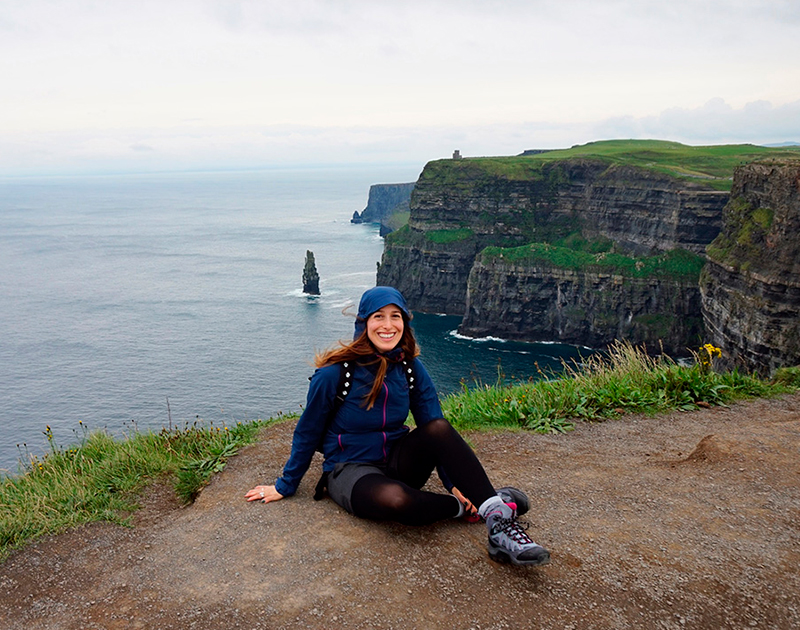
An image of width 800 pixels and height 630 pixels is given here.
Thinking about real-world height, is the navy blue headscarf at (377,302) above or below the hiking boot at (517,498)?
above

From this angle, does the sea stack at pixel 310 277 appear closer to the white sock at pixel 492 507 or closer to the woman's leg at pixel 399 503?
the woman's leg at pixel 399 503

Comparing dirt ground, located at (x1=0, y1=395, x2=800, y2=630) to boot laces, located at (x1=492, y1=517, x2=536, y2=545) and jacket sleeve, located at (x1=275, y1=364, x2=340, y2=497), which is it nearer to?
boot laces, located at (x1=492, y1=517, x2=536, y2=545)

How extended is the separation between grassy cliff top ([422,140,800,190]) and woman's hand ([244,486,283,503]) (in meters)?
83.2

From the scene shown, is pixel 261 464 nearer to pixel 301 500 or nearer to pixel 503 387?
pixel 301 500

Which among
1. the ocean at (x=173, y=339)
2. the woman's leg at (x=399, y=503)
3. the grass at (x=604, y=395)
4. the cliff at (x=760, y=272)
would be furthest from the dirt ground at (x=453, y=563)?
the cliff at (x=760, y=272)

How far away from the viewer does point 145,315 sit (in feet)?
289

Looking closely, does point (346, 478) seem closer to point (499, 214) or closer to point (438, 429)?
point (438, 429)

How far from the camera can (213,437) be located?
10.5m

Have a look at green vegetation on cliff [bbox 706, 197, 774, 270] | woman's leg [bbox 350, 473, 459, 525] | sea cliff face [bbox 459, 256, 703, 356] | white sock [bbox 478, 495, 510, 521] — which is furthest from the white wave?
white sock [bbox 478, 495, 510, 521]

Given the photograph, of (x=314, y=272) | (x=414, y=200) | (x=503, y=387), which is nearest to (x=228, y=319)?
(x=314, y=272)

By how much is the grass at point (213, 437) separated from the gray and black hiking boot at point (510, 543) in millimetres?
4392

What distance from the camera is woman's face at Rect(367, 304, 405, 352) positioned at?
698 cm

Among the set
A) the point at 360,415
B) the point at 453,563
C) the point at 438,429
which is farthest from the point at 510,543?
the point at 360,415

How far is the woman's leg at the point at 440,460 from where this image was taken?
6.42m
